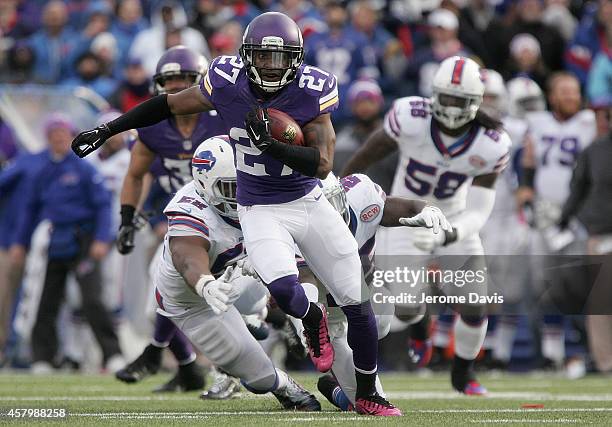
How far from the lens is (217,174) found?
6.49 m

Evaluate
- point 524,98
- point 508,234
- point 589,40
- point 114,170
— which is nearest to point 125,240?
point 114,170

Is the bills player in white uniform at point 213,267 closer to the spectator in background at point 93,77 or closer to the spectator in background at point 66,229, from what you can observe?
the spectator in background at point 66,229

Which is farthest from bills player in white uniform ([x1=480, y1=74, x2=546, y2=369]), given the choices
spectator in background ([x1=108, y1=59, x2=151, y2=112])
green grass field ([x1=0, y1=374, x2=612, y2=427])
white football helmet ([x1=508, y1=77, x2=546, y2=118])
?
spectator in background ([x1=108, y1=59, x2=151, y2=112])

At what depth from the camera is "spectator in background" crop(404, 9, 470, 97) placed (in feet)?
39.9

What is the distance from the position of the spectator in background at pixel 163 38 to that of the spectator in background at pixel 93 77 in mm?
328

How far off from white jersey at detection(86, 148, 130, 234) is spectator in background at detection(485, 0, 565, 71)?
368cm

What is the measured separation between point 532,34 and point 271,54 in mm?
7296

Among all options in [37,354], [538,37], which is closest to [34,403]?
[37,354]

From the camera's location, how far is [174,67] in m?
8.10

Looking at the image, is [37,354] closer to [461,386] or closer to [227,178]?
[461,386]

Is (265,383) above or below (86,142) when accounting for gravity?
below

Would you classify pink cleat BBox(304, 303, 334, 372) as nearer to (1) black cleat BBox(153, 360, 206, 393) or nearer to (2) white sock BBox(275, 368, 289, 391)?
(2) white sock BBox(275, 368, 289, 391)

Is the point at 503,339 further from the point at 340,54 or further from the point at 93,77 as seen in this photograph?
the point at 93,77

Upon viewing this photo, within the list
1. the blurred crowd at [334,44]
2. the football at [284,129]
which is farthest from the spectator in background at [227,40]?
the football at [284,129]
